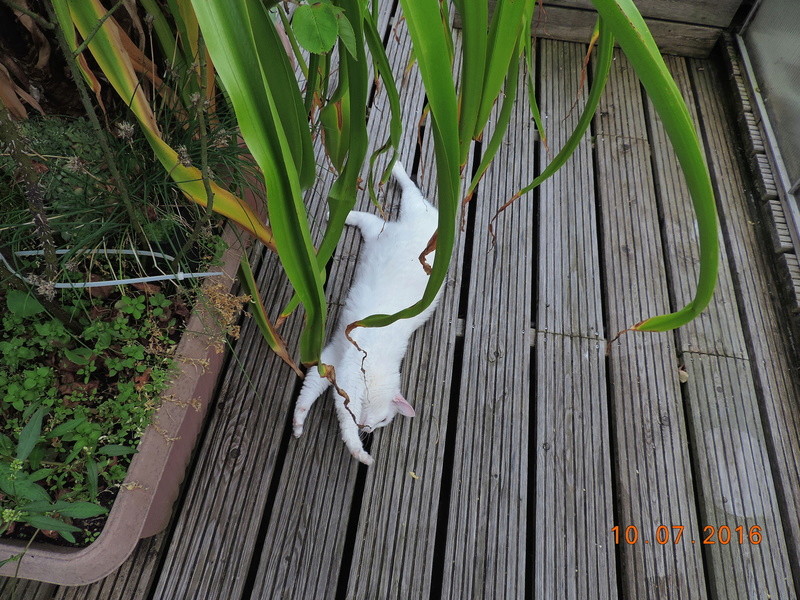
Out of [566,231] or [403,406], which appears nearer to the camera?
[403,406]

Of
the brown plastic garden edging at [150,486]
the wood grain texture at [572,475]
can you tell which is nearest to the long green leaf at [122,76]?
the brown plastic garden edging at [150,486]

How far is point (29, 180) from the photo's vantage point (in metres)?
0.57

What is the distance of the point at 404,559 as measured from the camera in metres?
0.94

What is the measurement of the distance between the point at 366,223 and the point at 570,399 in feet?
2.04

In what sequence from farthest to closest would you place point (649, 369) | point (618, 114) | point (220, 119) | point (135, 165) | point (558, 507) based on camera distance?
point (618, 114), point (649, 369), point (558, 507), point (220, 119), point (135, 165)

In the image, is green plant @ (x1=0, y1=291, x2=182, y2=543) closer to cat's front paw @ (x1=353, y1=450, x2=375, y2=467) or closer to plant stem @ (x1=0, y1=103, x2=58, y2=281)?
plant stem @ (x1=0, y1=103, x2=58, y2=281)

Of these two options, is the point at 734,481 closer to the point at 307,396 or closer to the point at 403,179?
the point at 307,396

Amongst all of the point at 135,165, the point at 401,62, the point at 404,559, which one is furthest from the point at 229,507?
the point at 401,62

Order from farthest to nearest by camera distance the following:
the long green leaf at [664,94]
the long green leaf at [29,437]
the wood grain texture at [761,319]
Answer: the wood grain texture at [761,319] → the long green leaf at [29,437] → the long green leaf at [664,94]

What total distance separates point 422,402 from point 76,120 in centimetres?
79

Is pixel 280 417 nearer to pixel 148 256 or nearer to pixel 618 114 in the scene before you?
pixel 148 256

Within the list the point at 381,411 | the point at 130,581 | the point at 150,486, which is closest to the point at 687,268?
the point at 381,411

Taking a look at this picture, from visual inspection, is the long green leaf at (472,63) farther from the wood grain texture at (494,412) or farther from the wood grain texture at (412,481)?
the wood grain texture at (494,412)
